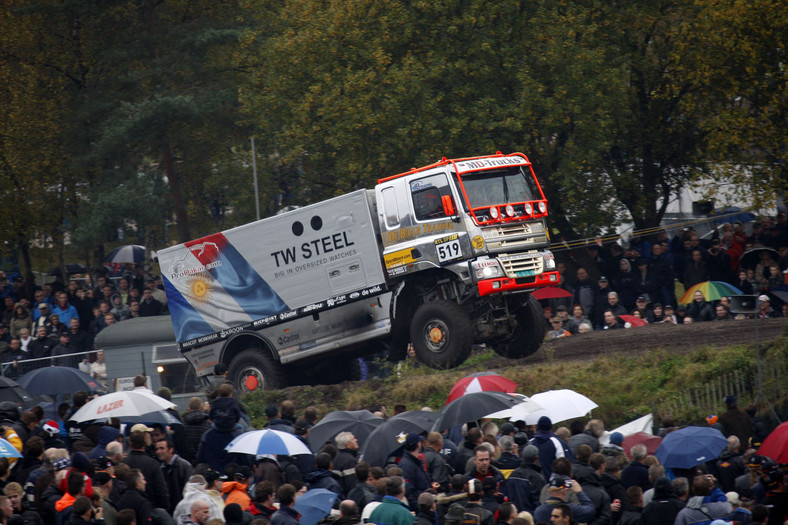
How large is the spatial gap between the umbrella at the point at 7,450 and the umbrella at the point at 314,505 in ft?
9.66

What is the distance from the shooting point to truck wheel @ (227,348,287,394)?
2019 centimetres

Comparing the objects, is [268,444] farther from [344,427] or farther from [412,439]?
[344,427]

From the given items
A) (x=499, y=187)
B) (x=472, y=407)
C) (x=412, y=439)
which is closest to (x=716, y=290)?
(x=499, y=187)

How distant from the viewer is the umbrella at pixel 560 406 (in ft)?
45.2

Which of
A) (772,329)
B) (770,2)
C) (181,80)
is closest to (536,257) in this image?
(772,329)

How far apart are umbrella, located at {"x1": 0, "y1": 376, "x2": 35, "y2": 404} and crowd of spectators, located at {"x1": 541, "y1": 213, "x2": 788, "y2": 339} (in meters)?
10.8

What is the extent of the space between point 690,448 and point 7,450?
7.13 m

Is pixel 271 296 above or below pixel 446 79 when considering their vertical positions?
below

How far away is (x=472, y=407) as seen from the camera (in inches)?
518

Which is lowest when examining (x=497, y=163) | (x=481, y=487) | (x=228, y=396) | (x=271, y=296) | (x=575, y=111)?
(x=481, y=487)

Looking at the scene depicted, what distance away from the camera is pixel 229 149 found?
36375 mm

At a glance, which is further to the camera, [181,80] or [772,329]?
[181,80]

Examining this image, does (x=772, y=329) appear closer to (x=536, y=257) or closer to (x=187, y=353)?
(x=536, y=257)

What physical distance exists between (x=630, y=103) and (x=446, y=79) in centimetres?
505
